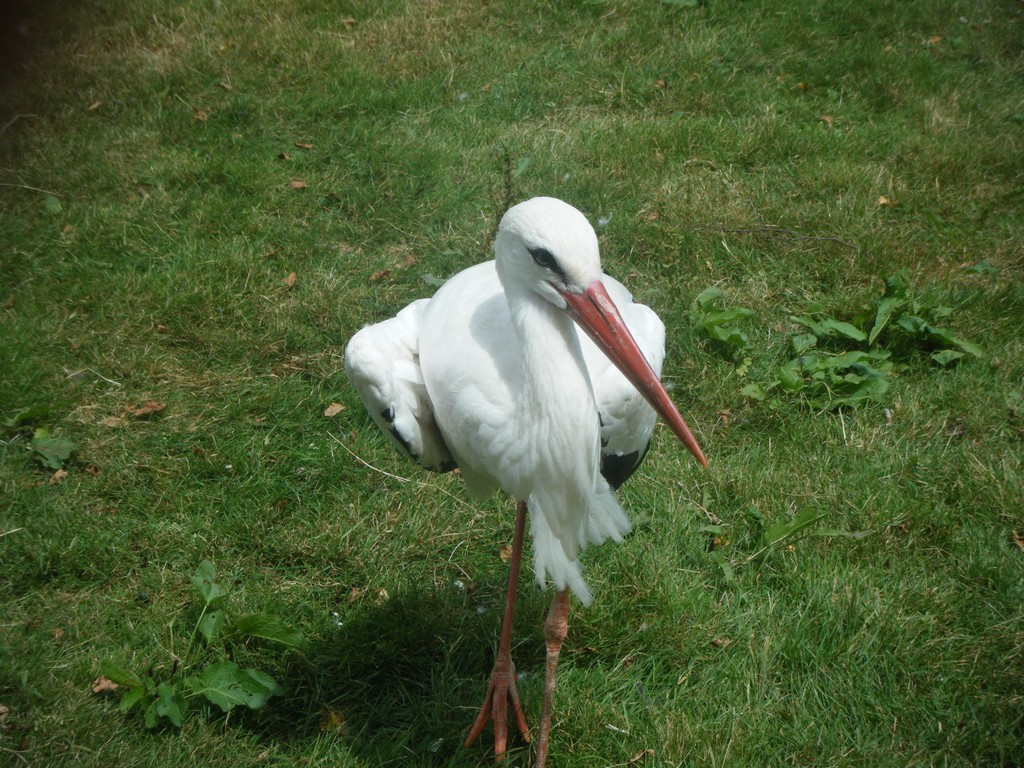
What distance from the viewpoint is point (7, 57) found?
5.48 metres

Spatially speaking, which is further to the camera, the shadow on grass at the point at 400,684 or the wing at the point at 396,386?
the shadow on grass at the point at 400,684

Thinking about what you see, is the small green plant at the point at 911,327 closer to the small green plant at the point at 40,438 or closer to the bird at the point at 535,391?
the bird at the point at 535,391

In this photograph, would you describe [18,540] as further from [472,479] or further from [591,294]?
[591,294]

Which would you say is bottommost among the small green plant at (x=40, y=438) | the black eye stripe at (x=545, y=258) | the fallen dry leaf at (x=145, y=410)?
the fallen dry leaf at (x=145, y=410)

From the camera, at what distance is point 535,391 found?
6.68 feet

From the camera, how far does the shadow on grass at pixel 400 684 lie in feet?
8.32

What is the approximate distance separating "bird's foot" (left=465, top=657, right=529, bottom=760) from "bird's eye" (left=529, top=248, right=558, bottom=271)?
125 cm

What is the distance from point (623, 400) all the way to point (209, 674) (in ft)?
4.75

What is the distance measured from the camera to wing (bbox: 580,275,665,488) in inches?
90.7

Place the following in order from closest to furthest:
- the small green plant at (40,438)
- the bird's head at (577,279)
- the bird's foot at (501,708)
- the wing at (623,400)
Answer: the bird's head at (577,279) < the wing at (623,400) < the bird's foot at (501,708) < the small green plant at (40,438)

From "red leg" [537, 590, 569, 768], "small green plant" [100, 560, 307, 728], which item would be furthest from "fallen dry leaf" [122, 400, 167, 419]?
"red leg" [537, 590, 569, 768]

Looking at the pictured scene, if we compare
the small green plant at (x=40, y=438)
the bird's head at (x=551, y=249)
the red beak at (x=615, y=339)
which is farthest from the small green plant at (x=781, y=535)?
the small green plant at (x=40, y=438)

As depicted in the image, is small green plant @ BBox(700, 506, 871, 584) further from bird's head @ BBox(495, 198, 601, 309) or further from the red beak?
bird's head @ BBox(495, 198, 601, 309)

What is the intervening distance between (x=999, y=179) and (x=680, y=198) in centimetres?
172
